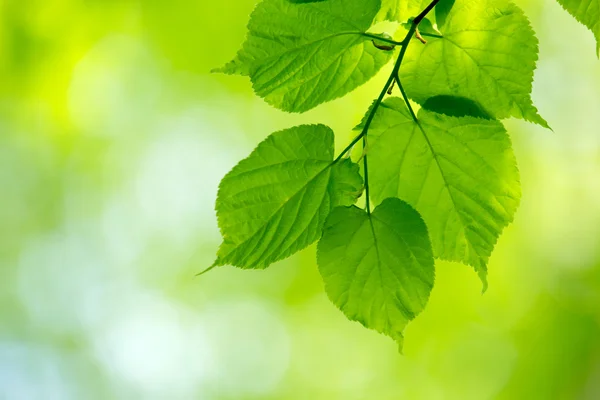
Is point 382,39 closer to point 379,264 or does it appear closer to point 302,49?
point 302,49

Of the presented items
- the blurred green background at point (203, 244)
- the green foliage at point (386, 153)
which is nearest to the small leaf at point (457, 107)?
the green foliage at point (386, 153)

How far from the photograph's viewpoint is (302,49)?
465 millimetres

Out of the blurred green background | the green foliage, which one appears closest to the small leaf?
the green foliage

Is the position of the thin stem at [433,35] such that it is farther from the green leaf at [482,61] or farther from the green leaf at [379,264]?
the green leaf at [379,264]

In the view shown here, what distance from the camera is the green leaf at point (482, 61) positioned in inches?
18.5

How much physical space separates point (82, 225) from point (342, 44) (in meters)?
4.99

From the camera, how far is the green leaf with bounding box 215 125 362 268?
47cm

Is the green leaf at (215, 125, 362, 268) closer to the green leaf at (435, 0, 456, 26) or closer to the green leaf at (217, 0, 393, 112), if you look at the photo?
the green leaf at (217, 0, 393, 112)

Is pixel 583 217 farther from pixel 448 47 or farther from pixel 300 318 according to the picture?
pixel 448 47

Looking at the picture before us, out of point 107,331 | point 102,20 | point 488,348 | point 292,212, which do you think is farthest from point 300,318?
point 292,212

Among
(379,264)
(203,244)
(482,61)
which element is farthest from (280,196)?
(203,244)

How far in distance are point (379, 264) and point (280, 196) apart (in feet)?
0.32

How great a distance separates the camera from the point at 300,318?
4.47 m

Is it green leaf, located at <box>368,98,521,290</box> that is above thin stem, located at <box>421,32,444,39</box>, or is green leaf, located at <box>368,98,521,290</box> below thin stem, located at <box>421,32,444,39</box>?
below
